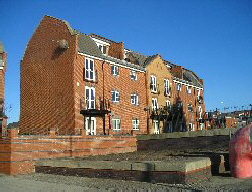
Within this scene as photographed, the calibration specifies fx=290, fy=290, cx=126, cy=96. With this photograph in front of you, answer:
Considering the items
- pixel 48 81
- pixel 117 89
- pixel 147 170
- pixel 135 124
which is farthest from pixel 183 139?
pixel 48 81

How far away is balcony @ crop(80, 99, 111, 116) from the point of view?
2578cm

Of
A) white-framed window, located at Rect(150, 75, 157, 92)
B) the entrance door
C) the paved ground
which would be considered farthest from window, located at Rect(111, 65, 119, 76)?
the paved ground

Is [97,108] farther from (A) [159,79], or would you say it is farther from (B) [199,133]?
(A) [159,79]

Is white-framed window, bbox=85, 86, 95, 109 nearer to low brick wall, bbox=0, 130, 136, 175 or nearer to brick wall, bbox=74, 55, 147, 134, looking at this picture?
brick wall, bbox=74, 55, 147, 134

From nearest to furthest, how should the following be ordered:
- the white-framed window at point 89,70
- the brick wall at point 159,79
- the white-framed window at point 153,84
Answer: the white-framed window at point 89,70 → the brick wall at point 159,79 → the white-framed window at point 153,84

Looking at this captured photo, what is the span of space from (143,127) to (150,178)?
21347mm

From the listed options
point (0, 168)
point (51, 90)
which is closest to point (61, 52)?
point (51, 90)

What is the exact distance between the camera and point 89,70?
27594mm

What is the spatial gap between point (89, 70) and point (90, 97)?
2.57 m

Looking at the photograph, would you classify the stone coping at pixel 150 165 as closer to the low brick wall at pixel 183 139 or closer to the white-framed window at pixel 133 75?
the low brick wall at pixel 183 139

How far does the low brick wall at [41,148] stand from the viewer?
1617 cm

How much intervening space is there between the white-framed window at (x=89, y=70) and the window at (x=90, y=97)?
41.0 inches

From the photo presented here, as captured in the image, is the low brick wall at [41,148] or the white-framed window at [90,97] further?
the white-framed window at [90,97]

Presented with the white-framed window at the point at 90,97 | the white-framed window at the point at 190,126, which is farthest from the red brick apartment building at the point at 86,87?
the white-framed window at the point at 190,126
